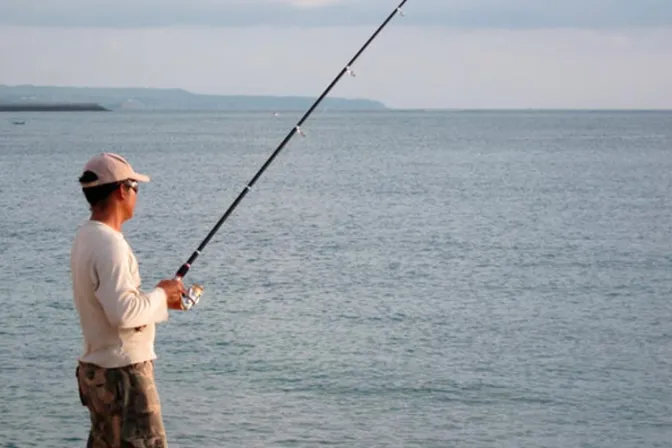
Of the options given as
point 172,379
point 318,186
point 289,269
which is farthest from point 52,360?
point 318,186

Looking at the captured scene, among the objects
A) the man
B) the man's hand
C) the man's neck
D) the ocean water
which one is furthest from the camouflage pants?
the ocean water

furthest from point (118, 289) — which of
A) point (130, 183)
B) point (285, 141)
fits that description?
point (285, 141)

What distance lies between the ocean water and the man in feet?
19.9

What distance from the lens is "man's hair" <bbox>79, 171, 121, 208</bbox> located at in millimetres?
4469

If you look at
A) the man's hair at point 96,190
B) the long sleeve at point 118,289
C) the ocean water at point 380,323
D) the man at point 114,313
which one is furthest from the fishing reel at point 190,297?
the ocean water at point 380,323

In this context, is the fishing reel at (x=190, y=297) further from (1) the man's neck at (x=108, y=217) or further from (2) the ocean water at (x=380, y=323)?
(2) the ocean water at (x=380, y=323)

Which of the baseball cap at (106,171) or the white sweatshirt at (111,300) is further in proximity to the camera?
the baseball cap at (106,171)

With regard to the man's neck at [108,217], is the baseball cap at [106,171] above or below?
above

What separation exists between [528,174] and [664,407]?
4083 cm

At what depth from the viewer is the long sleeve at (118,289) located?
4.34 meters

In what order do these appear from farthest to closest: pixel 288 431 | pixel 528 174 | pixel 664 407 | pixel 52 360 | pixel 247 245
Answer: pixel 528 174, pixel 247 245, pixel 52 360, pixel 664 407, pixel 288 431

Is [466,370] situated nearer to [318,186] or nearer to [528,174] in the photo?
[318,186]

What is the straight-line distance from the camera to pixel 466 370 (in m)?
13.5

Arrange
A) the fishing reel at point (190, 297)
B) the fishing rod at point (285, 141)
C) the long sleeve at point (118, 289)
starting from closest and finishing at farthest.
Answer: the long sleeve at point (118, 289) → the fishing reel at point (190, 297) → the fishing rod at point (285, 141)
